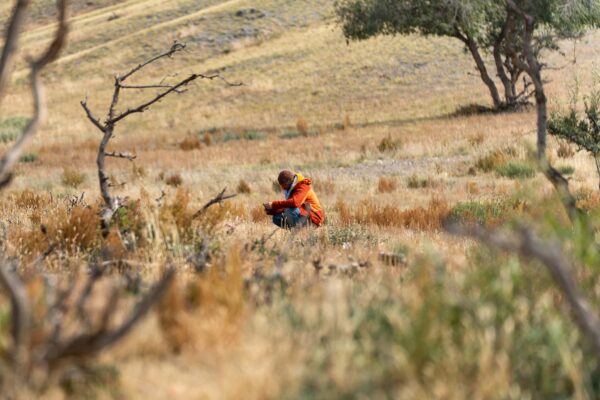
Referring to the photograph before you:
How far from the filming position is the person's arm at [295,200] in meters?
10.0

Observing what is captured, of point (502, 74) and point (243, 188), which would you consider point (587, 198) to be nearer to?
point (243, 188)

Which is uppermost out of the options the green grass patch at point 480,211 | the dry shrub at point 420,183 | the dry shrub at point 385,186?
the green grass patch at point 480,211

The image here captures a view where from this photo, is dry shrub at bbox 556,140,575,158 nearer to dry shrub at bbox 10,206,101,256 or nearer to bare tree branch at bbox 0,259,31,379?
dry shrub at bbox 10,206,101,256

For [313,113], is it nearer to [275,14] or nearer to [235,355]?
[275,14]

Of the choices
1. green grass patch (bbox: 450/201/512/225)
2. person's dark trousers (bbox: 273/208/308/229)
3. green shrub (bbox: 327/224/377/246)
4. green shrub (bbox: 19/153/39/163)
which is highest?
green shrub (bbox: 327/224/377/246)

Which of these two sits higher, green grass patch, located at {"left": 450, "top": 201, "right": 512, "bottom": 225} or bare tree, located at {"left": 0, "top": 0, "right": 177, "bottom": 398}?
bare tree, located at {"left": 0, "top": 0, "right": 177, "bottom": 398}

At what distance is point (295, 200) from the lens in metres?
10.0

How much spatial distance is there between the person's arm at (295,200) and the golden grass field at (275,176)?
1.81ft

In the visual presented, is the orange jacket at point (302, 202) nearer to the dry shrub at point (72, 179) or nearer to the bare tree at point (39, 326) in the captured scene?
the bare tree at point (39, 326)

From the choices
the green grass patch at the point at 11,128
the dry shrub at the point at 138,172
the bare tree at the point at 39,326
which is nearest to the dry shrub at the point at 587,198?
the bare tree at the point at 39,326

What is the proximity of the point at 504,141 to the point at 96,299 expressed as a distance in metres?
18.1

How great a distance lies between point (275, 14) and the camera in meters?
54.4

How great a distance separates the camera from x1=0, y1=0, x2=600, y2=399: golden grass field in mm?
2883

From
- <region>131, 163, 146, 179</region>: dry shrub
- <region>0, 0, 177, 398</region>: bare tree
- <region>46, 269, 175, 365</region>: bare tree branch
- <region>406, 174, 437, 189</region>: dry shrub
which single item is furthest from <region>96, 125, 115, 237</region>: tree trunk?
<region>131, 163, 146, 179</region>: dry shrub
